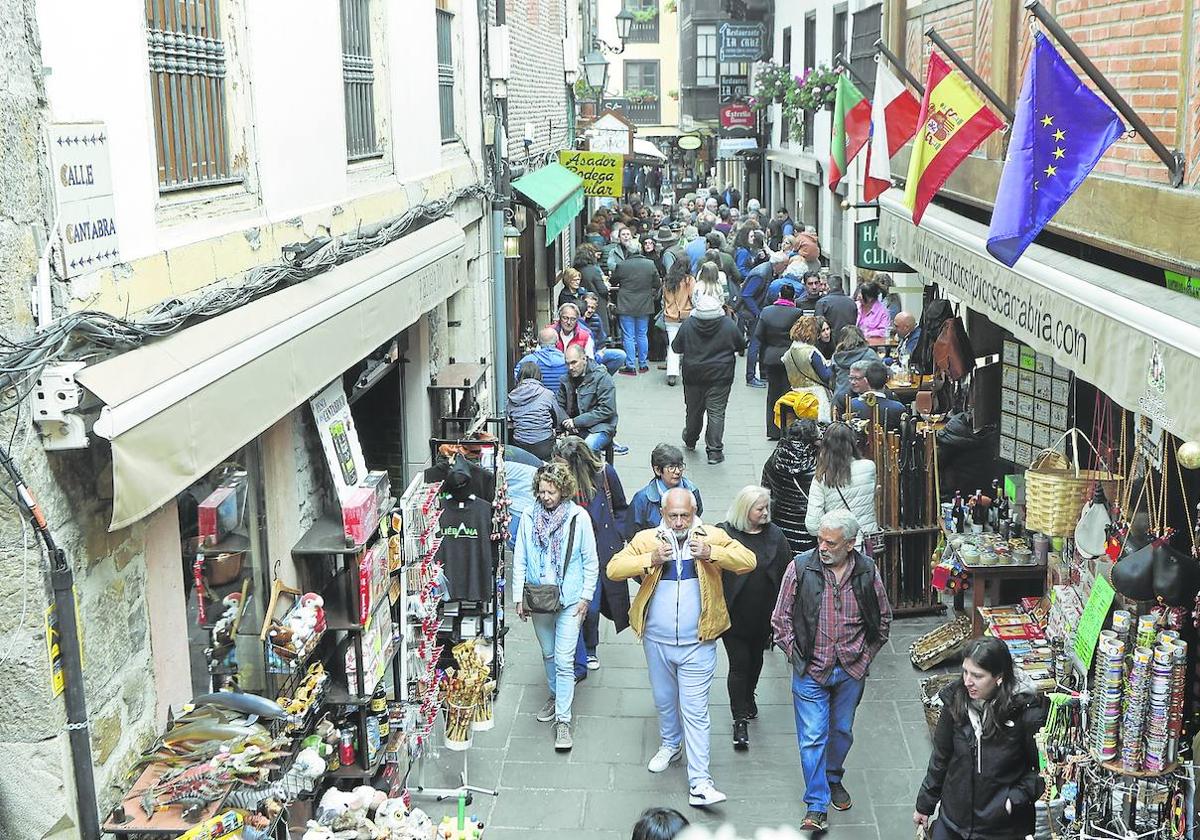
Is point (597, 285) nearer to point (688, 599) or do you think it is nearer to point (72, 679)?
point (688, 599)

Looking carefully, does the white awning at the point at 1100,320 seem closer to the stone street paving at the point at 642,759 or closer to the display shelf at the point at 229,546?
the stone street paving at the point at 642,759

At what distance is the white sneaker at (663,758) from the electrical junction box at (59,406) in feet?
15.6

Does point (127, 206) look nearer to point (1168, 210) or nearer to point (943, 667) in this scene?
point (1168, 210)

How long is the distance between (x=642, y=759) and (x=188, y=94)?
188 inches

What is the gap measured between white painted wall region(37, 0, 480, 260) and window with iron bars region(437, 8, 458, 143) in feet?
2.59

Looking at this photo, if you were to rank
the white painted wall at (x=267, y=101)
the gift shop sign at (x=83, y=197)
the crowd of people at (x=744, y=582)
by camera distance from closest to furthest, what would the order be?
the gift shop sign at (x=83, y=197)
the white painted wall at (x=267, y=101)
the crowd of people at (x=744, y=582)

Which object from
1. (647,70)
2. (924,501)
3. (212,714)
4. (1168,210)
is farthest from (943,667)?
(647,70)

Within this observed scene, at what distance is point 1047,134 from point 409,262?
13.9ft

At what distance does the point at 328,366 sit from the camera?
6.05 m

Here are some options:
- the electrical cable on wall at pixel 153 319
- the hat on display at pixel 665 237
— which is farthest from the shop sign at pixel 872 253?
the hat on display at pixel 665 237

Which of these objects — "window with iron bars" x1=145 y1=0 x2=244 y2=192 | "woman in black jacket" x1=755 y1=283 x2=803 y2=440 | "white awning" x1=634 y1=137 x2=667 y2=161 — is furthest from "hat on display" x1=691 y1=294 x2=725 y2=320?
"white awning" x1=634 y1=137 x2=667 y2=161

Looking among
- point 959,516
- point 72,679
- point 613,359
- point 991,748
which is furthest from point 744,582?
→ point 613,359

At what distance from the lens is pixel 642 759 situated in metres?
8.12

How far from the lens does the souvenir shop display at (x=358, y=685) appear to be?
5.02 m
